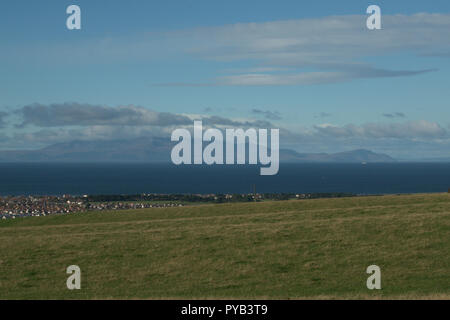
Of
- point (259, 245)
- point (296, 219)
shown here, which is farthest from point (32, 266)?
point (296, 219)

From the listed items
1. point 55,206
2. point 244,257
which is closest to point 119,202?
point 55,206

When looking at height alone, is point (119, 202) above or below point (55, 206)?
above

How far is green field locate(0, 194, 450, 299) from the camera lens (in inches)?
773

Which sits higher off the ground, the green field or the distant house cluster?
the distant house cluster

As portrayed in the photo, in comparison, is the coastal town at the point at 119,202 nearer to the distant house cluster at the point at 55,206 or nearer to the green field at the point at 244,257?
the distant house cluster at the point at 55,206

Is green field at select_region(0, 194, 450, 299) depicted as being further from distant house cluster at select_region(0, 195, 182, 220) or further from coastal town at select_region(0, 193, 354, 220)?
coastal town at select_region(0, 193, 354, 220)

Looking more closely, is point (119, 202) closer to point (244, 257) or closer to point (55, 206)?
point (55, 206)

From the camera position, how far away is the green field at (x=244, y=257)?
64.4 ft

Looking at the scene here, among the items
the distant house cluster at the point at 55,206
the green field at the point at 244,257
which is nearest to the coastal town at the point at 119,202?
the distant house cluster at the point at 55,206

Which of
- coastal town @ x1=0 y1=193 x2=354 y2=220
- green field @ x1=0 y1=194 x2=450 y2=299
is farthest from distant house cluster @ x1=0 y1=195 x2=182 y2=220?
green field @ x1=0 y1=194 x2=450 y2=299

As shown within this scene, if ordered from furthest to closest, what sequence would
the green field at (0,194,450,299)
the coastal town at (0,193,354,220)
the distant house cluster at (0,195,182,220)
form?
the coastal town at (0,193,354,220)
the distant house cluster at (0,195,182,220)
the green field at (0,194,450,299)

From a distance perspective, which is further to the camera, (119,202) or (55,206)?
(119,202)

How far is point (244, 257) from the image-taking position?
2528cm
